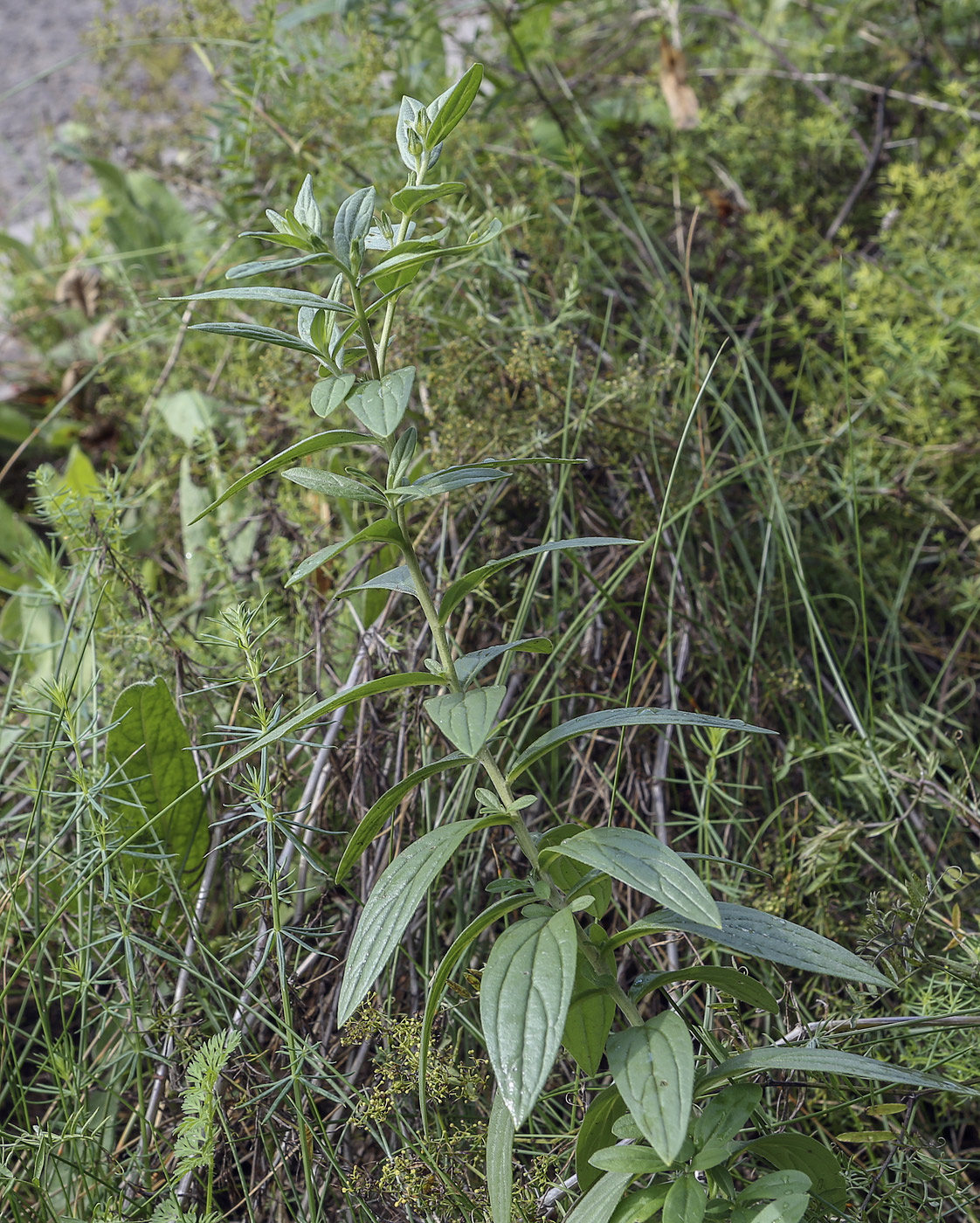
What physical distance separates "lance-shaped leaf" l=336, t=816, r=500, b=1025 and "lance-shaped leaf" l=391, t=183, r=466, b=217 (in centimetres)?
46

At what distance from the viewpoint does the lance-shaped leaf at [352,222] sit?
729mm

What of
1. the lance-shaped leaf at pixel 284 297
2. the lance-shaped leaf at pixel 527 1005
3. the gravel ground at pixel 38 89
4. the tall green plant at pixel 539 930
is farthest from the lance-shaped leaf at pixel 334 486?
the gravel ground at pixel 38 89

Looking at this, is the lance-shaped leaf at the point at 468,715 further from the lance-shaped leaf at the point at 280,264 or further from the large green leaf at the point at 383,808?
the lance-shaped leaf at the point at 280,264

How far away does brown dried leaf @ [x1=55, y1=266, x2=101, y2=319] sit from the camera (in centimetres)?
234

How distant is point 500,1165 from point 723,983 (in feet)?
A: 0.72

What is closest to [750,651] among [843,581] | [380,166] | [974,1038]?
[843,581]

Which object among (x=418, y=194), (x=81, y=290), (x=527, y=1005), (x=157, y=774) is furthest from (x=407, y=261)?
(x=81, y=290)

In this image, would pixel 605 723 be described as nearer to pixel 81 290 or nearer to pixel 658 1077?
pixel 658 1077

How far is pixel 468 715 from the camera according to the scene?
66 centimetres

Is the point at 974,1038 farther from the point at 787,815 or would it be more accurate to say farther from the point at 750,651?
the point at 750,651

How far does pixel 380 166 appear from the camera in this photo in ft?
5.86

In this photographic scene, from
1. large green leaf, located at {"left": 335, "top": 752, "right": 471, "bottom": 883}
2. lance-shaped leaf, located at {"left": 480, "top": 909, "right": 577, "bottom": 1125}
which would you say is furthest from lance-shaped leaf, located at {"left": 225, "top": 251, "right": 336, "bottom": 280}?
lance-shaped leaf, located at {"left": 480, "top": 909, "right": 577, "bottom": 1125}

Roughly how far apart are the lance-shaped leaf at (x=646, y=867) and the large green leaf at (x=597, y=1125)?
20 cm

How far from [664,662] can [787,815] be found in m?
0.27
